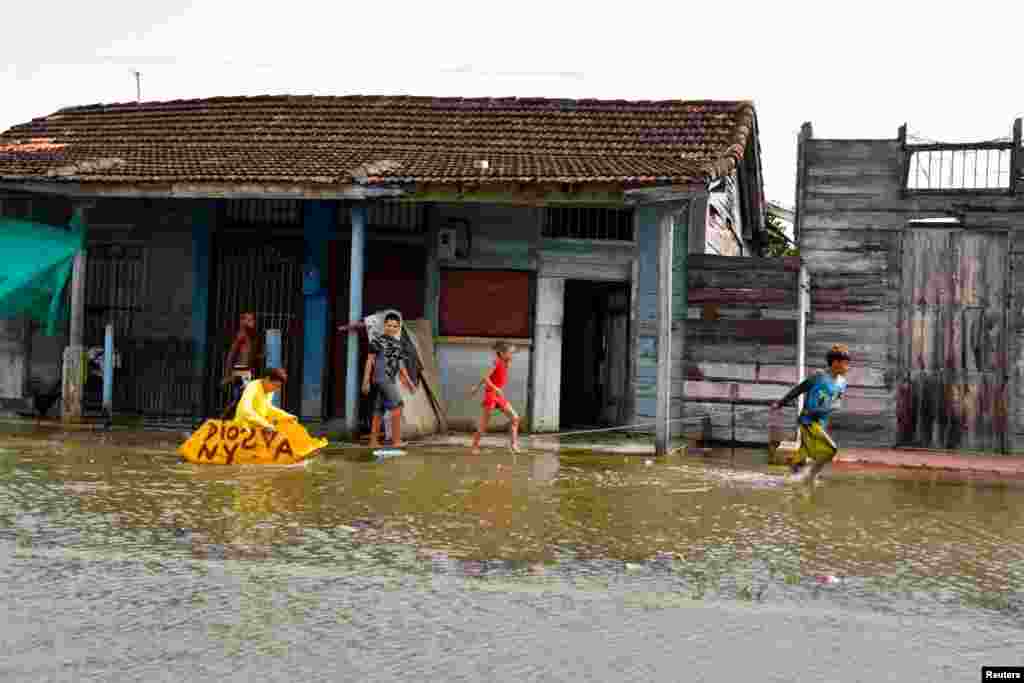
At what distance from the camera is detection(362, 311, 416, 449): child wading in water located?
1480cm

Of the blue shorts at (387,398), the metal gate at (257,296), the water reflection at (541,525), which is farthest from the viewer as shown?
the metal gate at (257,296)

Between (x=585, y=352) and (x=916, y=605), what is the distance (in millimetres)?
14021

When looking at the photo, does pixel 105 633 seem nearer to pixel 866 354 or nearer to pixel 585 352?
pixel 866 354

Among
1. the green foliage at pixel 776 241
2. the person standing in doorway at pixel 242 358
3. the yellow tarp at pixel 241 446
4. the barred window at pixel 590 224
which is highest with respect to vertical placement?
the green foliage at pixel 776 241

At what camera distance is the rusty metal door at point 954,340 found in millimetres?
16984

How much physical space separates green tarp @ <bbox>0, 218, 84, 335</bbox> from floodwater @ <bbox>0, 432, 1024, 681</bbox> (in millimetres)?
6237

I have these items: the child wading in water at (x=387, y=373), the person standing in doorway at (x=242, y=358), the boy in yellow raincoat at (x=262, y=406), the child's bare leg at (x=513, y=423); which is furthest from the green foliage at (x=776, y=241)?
the boy in yellow raincoat at (x=262, y=406)

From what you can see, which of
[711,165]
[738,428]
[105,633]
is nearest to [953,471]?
[738,428]

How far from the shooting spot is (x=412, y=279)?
18.1 meters

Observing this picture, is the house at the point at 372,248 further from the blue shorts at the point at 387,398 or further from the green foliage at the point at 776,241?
the green foliage at the point at 776,241

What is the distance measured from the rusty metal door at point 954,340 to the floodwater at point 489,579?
5744 mm

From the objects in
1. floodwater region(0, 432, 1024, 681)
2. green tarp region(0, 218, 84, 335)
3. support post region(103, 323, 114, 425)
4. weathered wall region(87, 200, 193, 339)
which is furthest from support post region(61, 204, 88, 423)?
floodwater region(0, 432, 1024, 681)

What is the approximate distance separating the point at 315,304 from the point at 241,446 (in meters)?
6.00

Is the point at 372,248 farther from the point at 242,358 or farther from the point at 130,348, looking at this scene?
the point at 130,348
